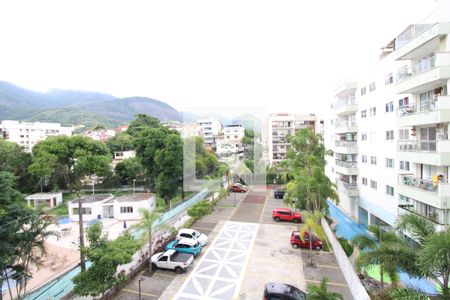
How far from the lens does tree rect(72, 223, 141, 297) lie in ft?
28.2

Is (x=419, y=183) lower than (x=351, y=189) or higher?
higher

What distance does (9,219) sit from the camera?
8789 mm

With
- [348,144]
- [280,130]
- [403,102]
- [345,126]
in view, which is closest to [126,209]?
[348,144]

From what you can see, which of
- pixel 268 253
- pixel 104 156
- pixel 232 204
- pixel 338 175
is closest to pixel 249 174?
pixel 232 204

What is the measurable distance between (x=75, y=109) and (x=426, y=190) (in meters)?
136

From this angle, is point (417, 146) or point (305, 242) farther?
point (305, 242)

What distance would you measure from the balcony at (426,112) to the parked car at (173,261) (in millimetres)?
12271

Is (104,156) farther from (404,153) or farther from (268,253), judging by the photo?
(404,153)

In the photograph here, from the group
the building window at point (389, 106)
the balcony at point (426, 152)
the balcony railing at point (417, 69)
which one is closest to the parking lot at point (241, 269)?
the balcony at point (426, 152)

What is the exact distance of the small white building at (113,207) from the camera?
24.1 meters

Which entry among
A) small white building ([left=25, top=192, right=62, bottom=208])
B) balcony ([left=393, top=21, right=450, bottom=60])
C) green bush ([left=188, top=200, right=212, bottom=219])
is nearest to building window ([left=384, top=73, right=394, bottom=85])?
balcony ([left=393, top=21, right=450, bottom=60])

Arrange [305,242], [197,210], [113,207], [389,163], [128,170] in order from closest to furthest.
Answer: [305,242]
[389,163]
[197,210]
[113,207]
[128,170]

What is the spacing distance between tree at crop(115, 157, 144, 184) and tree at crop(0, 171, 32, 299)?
92.5ft

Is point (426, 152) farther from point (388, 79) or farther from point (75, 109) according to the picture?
point (75, 109)
